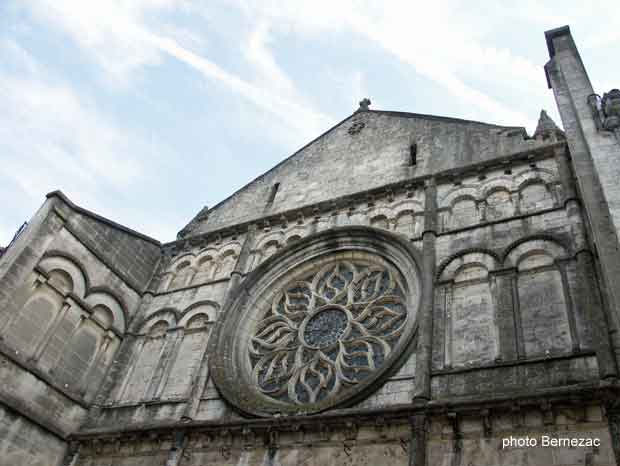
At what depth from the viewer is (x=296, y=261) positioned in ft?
43.8

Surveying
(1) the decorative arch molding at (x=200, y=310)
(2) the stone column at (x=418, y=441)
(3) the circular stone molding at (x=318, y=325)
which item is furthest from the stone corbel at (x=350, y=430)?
(1) the decorative arch molding at (x=200, y=310)

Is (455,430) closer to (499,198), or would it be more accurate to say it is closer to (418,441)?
(418,441)

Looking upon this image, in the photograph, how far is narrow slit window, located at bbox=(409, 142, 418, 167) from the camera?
14305mm

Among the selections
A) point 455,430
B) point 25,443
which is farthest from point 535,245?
point 25,443

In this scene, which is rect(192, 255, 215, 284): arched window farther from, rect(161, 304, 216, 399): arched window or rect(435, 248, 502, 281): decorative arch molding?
rect(435, 248, 502, 281): decorative arch molding

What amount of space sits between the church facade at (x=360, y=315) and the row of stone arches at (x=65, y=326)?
48 mm

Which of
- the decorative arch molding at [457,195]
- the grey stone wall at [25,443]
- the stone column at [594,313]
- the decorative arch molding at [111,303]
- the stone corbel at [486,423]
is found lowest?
the grey stone wall at [25,443]

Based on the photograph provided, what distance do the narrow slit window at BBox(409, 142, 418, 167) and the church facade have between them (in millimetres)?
50

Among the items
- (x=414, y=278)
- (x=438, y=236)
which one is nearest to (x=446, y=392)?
(x=414, y=278)

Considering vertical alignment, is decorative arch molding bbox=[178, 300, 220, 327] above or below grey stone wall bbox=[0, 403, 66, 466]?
above

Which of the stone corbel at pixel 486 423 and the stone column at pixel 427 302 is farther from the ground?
the stone column at pixel 427 302

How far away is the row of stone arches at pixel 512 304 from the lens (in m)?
8.81

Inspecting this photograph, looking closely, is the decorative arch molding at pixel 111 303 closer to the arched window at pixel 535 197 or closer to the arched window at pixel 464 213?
the arched window at pixel 464 213

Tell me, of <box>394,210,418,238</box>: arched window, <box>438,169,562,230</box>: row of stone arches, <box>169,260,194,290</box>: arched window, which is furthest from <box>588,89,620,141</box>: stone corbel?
<box>169,260,194,290</box>: arched window
